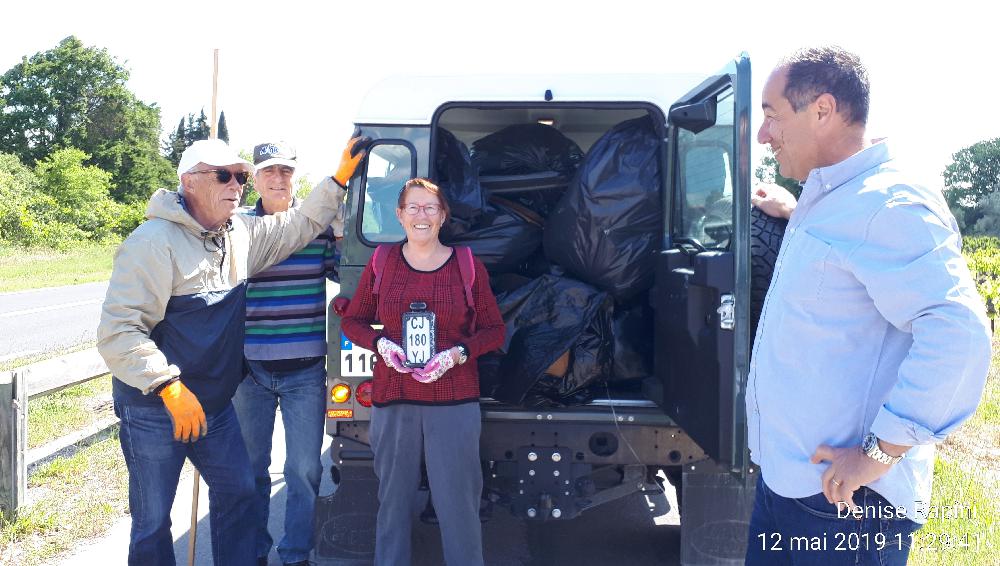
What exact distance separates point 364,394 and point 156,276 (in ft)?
3.86

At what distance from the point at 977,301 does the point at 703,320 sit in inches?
57.1

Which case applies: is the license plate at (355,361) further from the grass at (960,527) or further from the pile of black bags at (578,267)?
the grass at (960,527)

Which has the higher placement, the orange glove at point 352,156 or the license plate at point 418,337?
the orange glove at point 352,156

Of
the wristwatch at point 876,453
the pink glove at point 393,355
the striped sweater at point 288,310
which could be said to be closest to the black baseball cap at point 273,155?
the striped sweater at point 288,310

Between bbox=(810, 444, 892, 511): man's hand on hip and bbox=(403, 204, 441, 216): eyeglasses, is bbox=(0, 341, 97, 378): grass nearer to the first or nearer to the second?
bbox=(403, 204, 441, 216): eyeglasses

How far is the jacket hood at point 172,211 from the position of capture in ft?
10.5

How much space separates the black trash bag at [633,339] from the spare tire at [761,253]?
790mm

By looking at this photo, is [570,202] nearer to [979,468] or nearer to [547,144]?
[547,144]

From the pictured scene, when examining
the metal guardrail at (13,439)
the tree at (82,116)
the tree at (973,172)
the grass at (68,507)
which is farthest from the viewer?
the tree at (82,116)

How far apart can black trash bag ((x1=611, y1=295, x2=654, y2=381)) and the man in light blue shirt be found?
185 centimetres

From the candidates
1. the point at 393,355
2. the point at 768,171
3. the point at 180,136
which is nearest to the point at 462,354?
the point at 393,355

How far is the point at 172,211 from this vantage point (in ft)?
10.5

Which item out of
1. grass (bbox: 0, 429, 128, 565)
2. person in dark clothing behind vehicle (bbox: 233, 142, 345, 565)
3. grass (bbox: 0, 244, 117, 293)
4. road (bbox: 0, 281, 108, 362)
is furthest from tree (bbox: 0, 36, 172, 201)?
person in dark clothing behind vehicle (bbox: 233, 142, 345, 565)

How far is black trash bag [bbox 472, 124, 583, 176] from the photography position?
4652mm
